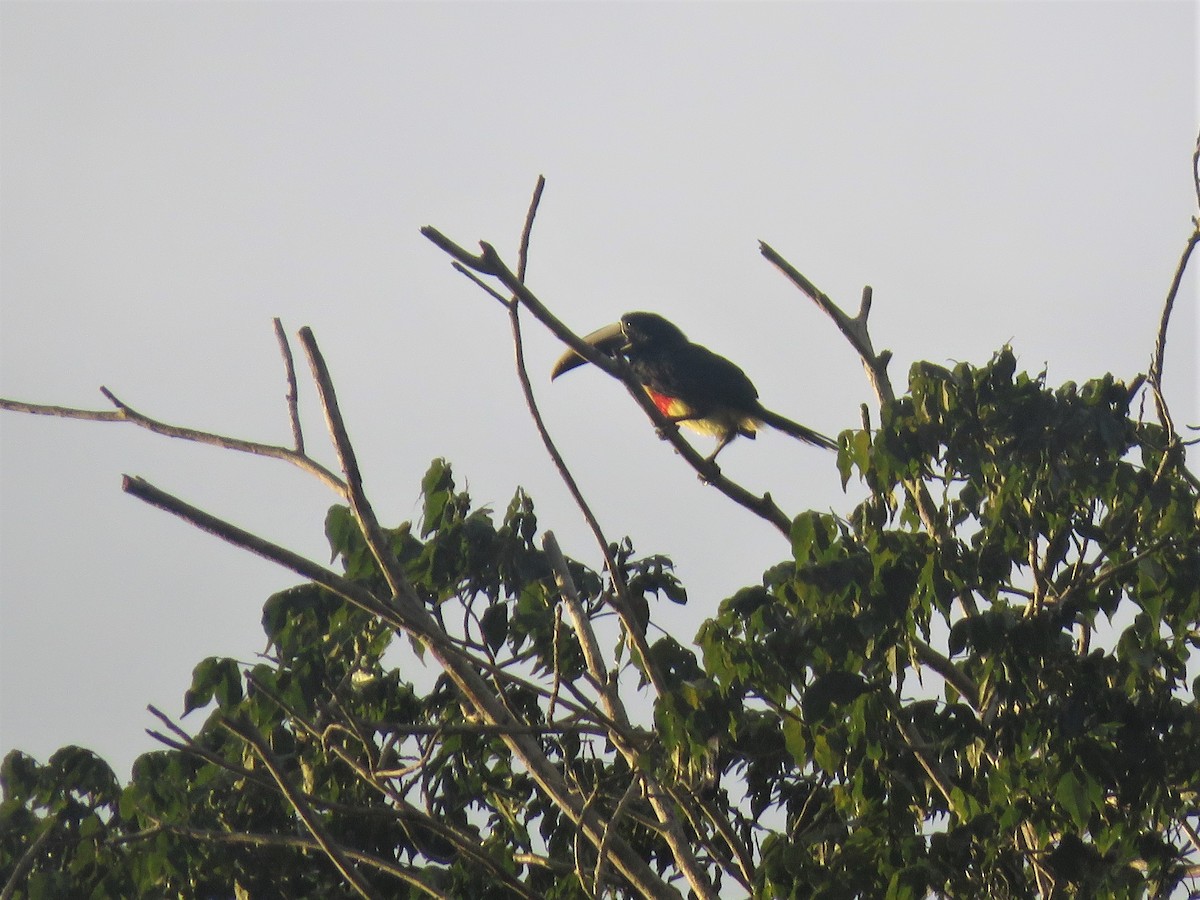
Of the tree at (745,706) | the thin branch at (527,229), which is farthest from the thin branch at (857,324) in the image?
the thin branch at (527,229)

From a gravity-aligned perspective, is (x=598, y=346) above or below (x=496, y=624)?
above

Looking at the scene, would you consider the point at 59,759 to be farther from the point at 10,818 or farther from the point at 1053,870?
the point at 1053,870

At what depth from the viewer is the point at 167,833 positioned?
3.26m

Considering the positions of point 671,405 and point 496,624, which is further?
point 671,405

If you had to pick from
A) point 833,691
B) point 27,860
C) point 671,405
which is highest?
point 671,405

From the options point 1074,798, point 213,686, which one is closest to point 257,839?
point 213,686

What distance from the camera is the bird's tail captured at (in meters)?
6.39

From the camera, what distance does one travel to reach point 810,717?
2.88 metres

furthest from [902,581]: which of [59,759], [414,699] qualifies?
[59,759]

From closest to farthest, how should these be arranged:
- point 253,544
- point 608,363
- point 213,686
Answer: point 253,544 < point 213,686 < point 608,363

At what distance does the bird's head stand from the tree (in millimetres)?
2806

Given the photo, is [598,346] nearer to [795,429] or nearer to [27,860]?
[795,429]

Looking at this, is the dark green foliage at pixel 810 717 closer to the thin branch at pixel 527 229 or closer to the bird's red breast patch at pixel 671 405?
the thin branch at pixel 527 229

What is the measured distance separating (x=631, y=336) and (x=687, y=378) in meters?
0.40
